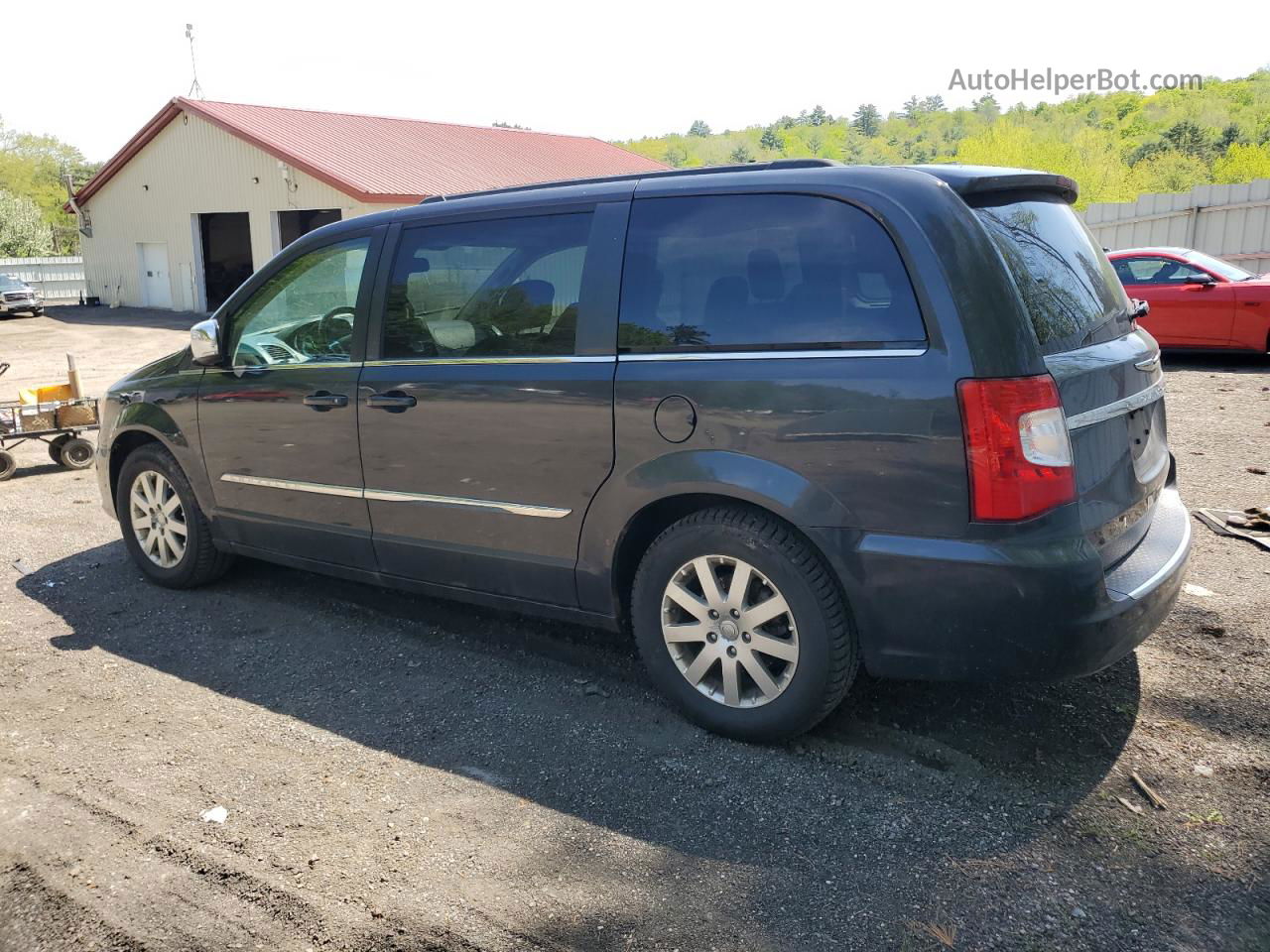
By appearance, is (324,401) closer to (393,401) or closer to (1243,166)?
(393,401)

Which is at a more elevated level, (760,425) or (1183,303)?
(760,425)

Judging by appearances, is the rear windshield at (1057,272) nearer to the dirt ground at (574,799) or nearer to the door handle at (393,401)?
the dirt ground at (574,799)

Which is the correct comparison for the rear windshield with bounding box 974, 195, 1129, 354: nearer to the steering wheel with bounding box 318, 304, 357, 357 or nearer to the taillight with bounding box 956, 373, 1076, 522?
the taillight with bounding box 956, 373, 1076, 522

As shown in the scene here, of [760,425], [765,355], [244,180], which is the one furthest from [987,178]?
[244,180]

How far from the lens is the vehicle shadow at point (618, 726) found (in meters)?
3.28

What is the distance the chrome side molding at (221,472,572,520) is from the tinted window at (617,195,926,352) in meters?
0.74

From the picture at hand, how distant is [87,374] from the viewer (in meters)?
17.8

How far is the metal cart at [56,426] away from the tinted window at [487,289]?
586cm

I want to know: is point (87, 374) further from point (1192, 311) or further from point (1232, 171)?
point (1232, 171)

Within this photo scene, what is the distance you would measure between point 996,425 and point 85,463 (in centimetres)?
853

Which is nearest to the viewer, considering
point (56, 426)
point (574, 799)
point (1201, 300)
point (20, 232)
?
point (574, 799)

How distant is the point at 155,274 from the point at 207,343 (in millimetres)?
31208

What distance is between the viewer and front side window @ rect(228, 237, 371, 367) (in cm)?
482

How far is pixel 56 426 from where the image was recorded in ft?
29.7
